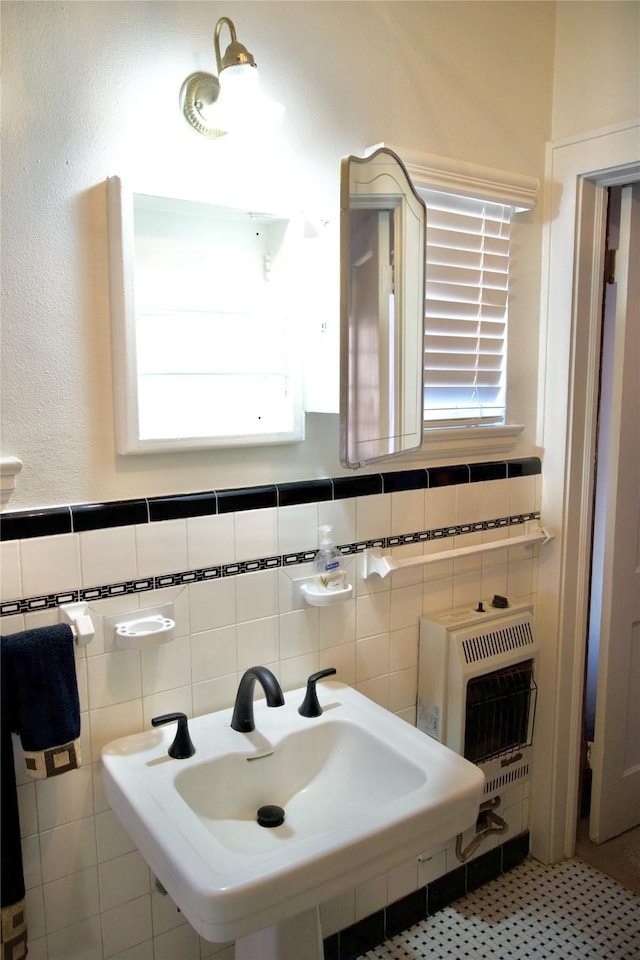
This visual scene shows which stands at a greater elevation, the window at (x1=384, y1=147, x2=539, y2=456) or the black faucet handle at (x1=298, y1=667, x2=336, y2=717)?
the window at (x1=384, y1=147, x2=539, y2=456)

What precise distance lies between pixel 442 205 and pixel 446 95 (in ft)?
0.88

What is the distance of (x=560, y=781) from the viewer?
86.3 inches

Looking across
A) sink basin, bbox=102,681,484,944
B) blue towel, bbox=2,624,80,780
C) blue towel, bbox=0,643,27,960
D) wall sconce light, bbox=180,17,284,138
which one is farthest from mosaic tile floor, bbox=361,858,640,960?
wall sconce light, bbox=180,17,284,138

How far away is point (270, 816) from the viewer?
142 cm

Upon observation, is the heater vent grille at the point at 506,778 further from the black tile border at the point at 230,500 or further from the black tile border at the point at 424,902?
the black tile border at the point at 230,500

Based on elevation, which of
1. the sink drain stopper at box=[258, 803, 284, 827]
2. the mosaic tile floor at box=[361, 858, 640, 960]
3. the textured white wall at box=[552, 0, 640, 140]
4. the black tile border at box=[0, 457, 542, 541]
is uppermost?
the textured white wall at box=[552, 0, 640, 140]

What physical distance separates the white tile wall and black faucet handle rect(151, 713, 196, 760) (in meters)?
0.11

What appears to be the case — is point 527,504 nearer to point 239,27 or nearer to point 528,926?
point 528,926

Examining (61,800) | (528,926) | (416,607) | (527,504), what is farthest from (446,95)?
(528,926)

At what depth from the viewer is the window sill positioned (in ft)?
6.13

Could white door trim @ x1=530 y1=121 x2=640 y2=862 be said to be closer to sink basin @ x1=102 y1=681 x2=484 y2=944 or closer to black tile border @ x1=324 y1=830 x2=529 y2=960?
black tile border @ x1=324 y1=830 x2=529 y2=960

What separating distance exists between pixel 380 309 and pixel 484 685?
Result: 3.54 ft

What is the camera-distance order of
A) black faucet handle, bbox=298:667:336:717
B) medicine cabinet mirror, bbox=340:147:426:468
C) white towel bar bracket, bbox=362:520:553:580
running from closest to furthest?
medicine cabinet mirror, bbox=340:147:426:468 → black faucet handle, bbox=298:667:336:717 → white towel bar bracket, bbox=362:520:553:580

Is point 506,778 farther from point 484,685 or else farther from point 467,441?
point 467,441
